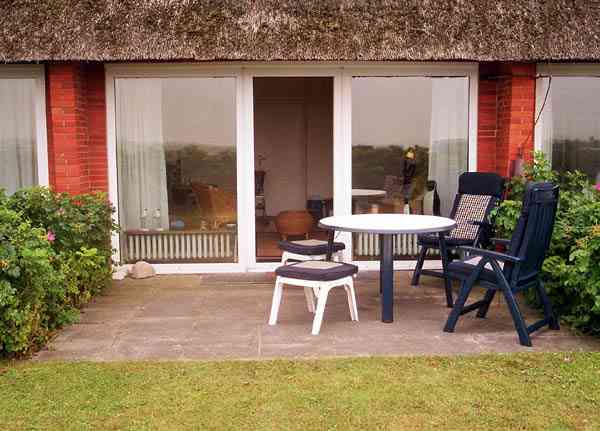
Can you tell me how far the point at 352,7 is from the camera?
6.87 metres

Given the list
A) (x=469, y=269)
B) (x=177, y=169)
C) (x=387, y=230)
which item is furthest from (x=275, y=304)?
(x=177, y=169)

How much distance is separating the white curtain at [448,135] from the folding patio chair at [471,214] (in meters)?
0.63

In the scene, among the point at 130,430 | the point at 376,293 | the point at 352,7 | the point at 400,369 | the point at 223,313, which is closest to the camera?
the point at 130,430

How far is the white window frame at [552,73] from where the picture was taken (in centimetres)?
713

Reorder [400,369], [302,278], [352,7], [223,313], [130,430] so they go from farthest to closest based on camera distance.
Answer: [352,7], [223,313], [302,278], [400,369], [130,430]

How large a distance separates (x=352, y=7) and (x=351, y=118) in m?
1.12

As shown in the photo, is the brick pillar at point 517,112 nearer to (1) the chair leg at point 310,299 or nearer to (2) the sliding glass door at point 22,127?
(1) the chair leg at point 310,299

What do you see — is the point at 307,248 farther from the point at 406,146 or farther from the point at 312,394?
the point at 312,394

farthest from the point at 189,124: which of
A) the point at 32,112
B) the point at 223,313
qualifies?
the point at 223,313

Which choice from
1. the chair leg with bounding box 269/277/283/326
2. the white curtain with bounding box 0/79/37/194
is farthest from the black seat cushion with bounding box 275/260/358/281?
the white curtain with bounding box 0/79/37/194

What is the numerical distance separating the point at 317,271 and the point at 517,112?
326cm

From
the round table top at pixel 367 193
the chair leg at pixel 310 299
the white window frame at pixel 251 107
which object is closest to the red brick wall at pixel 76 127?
the white window frame at pixel 251 107

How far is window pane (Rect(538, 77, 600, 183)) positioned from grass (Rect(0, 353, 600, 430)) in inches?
139

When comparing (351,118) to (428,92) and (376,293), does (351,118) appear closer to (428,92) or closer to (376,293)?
(428,92)
